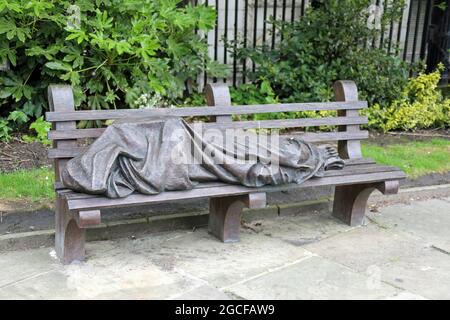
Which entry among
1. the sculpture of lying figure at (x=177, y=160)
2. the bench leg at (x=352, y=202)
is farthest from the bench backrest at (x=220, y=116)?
the bench leg at (x=352, y=202)

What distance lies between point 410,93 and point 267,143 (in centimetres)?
417

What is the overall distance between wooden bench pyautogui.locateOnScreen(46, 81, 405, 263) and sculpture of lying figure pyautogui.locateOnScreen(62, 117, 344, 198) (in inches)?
2.8

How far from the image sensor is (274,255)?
437 cm

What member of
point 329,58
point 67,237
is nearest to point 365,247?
point 67,237

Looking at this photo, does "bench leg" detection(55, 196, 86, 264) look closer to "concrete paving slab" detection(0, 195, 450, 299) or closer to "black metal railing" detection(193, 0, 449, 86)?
"concrete paving slab" detection(0, 195, 450, 299)

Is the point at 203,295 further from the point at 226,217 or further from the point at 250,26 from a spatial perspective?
the point at 250,26

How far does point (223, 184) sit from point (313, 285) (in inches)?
34.7

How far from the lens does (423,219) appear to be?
5.22m

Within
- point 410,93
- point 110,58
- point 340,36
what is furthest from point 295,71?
point 110,58

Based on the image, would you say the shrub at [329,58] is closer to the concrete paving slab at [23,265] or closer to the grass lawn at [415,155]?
the grass lawn at [415,155]

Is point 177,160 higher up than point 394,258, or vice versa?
point 177,160

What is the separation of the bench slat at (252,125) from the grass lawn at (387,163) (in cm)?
90

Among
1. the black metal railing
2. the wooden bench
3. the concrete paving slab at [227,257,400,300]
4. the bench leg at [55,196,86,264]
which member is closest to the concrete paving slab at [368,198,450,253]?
the wooden bench

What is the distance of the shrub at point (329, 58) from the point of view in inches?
292
